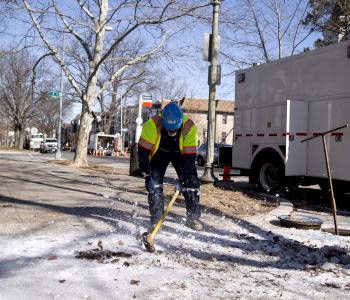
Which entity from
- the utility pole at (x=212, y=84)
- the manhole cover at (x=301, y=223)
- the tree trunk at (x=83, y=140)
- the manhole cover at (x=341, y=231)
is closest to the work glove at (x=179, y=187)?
the manhole cover at (x=301, y=223)

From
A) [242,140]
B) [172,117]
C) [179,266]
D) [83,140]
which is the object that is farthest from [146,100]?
[179,266]

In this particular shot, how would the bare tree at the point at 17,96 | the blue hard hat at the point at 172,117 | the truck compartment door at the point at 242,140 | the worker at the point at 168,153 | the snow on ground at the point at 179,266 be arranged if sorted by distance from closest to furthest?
the snow on ground at the point at 179,266
the blue hard hat at the point at 172,117
the worker at the point at 168,153
the truck compartment door at the point at 242,140
the bare tree at the point at 17,96

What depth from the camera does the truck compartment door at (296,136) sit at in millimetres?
9750

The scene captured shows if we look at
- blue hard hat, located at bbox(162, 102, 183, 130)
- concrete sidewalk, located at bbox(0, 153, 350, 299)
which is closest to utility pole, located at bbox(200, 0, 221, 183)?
concrete sidewalk, located at bbox(0, 153, 350, 299)

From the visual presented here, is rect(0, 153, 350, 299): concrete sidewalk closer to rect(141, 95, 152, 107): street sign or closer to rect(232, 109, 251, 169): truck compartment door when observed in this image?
rect(232, 109, 251, 169): truck compartment door

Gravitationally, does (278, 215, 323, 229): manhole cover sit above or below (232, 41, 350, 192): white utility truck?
below

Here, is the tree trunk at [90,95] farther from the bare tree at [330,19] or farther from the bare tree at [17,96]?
the bare tree at [17,96]

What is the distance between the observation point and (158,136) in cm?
530

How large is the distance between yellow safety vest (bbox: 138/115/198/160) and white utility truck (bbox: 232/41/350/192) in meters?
4.42

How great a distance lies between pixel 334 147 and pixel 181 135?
473 cm

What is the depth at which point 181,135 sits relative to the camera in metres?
5.38

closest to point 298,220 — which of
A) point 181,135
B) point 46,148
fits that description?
point 181,135

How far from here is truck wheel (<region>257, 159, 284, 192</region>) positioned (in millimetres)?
10305

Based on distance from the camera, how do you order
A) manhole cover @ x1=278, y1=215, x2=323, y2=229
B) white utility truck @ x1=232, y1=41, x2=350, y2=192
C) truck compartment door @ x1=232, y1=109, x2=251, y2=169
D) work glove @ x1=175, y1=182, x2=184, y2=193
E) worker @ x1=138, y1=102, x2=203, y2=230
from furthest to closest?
truck compartment door @ x1=232, y1=109, x2=251, y2=169, white utility truck @ x1=232, y1=41, x2=350, y2=192, manhole cover @ x1=278, y1=215, x2=323, y2=229, work glove @ x1=175, y1=182, x2=184, y2=193, worker @ x1=138, y1=102, x2=203, y2=230
